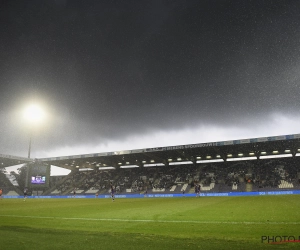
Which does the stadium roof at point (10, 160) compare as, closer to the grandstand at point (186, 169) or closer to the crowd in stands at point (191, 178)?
the grandstand at point (186, 169)

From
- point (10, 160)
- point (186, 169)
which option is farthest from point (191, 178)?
point (10, 160)

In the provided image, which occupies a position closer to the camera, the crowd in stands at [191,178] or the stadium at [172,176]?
the stadium at [172,176]

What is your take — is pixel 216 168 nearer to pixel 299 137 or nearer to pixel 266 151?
pixel 266 151

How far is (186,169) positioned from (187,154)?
5344mm

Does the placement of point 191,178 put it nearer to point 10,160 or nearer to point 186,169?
point 186,169

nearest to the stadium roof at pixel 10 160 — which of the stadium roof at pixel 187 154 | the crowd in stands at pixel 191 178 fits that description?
the stadium roof at pixel 187 154

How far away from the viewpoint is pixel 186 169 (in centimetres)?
5731

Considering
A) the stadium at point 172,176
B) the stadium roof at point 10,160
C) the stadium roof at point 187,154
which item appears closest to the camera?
the stadium at point 172,176

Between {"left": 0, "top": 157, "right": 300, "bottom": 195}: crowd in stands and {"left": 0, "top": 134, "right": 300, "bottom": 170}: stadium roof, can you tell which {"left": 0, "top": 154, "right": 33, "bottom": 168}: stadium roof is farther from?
{"left": 0, "top": 157, "right": 300, "bottom": 195}: crowd in stands

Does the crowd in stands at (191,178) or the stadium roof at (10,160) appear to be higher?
the stadium roof at (10,160)

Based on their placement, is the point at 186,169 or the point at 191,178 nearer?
the point at 191,178

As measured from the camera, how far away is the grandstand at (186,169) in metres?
44.9

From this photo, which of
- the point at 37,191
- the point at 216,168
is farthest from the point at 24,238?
the point at 37,191

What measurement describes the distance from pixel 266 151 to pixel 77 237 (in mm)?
49611
